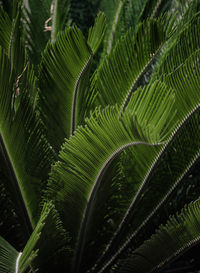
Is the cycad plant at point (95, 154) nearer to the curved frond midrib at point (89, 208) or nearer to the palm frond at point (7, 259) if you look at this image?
the curved frond midrib at point (89, 208)

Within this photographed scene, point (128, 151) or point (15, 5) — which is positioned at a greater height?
point (15, 5)

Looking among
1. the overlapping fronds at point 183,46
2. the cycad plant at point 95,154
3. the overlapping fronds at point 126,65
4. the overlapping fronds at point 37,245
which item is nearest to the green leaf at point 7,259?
the overlapping fronds at point 37,245

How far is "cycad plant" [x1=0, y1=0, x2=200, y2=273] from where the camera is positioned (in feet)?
5.36

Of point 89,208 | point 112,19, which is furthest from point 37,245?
point 112,19

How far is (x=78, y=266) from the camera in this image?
79.0 inches

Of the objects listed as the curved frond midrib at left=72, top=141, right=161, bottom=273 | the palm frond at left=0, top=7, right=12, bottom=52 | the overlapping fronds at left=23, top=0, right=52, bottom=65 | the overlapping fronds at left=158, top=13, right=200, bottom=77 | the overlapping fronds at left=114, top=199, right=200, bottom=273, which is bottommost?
the overlapping fronds at left=114, top=199, right=200, bottom=273

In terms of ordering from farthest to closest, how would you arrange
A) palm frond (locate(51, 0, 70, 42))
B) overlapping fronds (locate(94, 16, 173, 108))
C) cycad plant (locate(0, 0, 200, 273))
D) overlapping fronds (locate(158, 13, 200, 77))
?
1. palm frond (locate(51, 0, 70, 42))
2. overlapping fronds (locate(158, 13, 200, 77))
3. overlapping fronds (locate(94, 16, 173, 108))
4. cycad plant (locate(0, 0, 200, 273))

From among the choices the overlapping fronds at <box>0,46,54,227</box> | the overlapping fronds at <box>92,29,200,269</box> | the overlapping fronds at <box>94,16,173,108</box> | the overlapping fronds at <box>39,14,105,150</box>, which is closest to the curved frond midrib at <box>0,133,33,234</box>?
the overlapping fronds at <box>0,46,54,227</box>

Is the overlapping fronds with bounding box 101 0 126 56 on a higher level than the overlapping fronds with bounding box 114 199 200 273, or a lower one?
higher

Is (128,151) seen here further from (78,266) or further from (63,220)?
(78,266)

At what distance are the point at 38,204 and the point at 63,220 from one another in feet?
0.43

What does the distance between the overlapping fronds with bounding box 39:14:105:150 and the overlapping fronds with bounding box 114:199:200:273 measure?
0.61m

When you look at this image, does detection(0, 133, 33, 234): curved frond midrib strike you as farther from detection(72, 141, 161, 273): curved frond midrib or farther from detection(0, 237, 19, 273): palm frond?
detection(0, 237, 19, 273): palm frond

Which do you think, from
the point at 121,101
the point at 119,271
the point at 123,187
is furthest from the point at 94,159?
the point at 119,271
